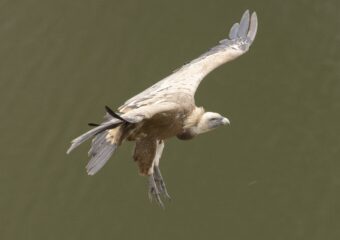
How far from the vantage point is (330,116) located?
4.80m

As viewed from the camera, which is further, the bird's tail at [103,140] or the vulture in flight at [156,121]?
the vulture in flight at [156,121]

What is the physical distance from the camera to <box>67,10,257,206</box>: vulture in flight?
275 centimetres

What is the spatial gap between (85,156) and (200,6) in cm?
168

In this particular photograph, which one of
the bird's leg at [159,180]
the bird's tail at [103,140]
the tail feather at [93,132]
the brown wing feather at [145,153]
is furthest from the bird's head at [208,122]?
the tail feather at [93,132]

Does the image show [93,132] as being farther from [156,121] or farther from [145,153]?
[145,153]

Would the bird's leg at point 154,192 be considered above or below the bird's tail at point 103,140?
below

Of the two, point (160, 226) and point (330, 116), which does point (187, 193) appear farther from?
point (330, 116)

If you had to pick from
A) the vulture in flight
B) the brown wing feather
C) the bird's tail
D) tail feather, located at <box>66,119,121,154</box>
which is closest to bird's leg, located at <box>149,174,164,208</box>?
the vulture in flight

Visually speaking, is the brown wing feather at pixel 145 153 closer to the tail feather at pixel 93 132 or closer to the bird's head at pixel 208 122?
the bird's head at pixel 208 122

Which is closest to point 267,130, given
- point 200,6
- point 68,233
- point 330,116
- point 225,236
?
point 330,116

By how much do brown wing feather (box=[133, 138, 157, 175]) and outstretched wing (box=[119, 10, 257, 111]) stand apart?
0.74ft

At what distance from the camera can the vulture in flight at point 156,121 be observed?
2.75 metres

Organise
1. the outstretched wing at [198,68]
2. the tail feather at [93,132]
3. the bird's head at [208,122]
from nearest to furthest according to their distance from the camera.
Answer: the tail feather at [93,132] → the outstretched wing at [198,68] → the bird's head at [208,122]

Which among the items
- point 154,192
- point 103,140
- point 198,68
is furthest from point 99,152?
point 198,68
